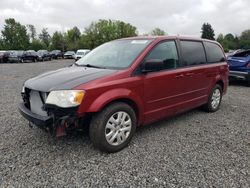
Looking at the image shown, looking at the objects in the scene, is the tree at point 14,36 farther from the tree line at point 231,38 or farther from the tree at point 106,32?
the tree line at point 231,38

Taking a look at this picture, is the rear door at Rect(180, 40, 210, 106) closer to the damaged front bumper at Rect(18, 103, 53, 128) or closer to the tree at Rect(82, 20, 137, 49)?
the damaged front bumper at Rect(18, 103, 53, 128)

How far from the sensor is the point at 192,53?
4.57m

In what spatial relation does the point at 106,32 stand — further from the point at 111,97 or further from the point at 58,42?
the point at 111,97

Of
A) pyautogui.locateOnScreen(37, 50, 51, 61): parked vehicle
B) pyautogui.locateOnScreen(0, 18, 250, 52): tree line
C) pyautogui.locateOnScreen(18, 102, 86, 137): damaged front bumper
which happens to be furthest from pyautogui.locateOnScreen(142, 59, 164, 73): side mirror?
pyautogui.locateOnScreen(0, 18, 250, 52): tree line

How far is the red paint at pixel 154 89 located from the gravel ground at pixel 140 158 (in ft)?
1.49

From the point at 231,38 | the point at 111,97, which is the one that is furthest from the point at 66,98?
the point at 231,38

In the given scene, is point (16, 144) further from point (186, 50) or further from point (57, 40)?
point (57, 40)

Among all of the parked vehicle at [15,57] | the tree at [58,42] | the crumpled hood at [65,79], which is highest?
the tree at [58,42]

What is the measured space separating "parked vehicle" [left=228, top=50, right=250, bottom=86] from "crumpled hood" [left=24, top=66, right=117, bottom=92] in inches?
282

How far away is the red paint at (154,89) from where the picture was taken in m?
3.01

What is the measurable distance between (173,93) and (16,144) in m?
2.72

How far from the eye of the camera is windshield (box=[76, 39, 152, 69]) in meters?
3.62

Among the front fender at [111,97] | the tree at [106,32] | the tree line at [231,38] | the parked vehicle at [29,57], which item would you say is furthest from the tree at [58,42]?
the front fender at [111,97]

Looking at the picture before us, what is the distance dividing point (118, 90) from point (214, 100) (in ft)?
10.1
